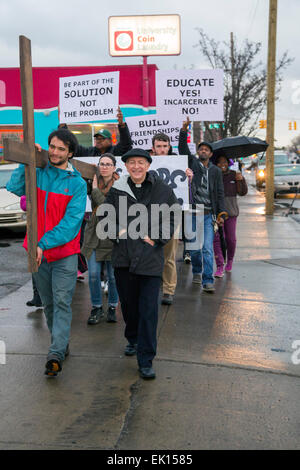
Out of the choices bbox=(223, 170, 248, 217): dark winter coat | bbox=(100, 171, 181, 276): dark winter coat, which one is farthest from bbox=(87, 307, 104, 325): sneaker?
bbox=(223, 170, 248, 217): dark winter coat

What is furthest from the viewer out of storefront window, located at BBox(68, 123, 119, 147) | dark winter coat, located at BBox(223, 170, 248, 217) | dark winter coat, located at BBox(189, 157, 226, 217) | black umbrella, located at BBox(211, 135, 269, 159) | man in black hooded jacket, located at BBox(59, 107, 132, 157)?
storefront window, located at BBox(68, 123, 119, 147)

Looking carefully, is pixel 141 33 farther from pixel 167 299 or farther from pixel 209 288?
pixel 167 299

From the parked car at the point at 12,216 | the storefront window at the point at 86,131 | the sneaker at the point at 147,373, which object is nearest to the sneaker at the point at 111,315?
the sneaker at the point at 147,373

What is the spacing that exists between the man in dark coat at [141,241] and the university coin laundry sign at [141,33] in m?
12.4

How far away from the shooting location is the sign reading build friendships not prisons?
7289 millimetres

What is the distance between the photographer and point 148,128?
7531 millimetres

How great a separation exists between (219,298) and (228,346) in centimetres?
177

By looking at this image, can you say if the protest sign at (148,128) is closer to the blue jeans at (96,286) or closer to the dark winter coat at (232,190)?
the dark winter coat at (232,190)

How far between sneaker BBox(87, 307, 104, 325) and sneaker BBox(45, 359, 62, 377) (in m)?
1.43

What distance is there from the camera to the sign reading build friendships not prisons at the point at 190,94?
7.29 metres

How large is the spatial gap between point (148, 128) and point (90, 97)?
0.91 metres

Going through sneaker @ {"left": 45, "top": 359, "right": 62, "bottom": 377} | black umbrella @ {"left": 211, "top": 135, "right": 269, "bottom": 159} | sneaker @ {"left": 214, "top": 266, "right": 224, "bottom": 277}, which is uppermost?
black umbrella @ {"left": 211, "top": 135, "right": 269, "bottom": 159}

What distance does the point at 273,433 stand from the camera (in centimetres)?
321

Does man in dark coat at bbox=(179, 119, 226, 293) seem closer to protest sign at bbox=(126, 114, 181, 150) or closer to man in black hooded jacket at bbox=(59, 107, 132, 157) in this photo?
protest sign at bbox=(126, 114, 181, 150)
